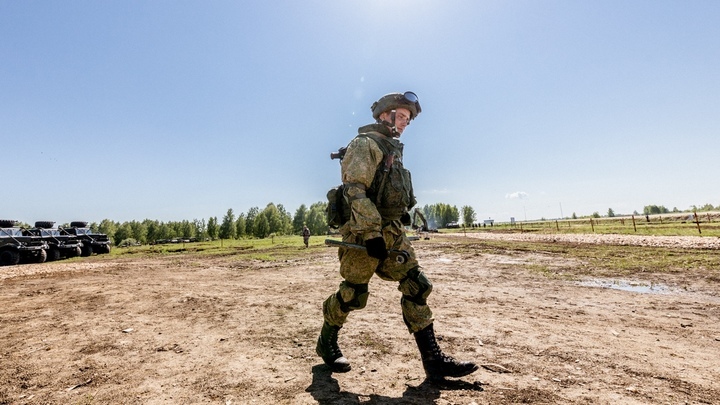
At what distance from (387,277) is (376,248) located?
1.90 feet

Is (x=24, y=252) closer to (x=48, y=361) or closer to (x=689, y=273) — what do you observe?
(x=48, y=361)

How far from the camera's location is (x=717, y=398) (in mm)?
2188

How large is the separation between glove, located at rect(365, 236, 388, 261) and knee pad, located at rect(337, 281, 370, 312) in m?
0.53

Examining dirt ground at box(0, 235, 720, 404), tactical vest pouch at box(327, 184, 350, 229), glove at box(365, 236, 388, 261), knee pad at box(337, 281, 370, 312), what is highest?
tactical vest pouch at box(327, 184, 350, 229)

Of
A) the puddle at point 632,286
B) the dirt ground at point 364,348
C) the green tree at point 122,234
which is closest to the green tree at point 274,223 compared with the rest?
the green tree at point 122,234

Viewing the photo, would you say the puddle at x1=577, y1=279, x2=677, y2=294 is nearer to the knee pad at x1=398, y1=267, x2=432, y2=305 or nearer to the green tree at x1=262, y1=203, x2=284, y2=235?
the knee pad at x1=398, y1=267, x2=432, y2=305

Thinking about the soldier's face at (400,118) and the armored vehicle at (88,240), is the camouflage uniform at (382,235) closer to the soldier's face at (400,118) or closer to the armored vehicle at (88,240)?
the soldier's face at (400,118)

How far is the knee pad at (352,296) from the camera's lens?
2.88 meters

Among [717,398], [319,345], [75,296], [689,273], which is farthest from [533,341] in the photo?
[75,296]

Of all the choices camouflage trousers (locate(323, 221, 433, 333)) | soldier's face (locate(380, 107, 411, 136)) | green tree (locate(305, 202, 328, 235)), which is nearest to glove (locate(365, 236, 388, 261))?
camouflage trousers (locate(323, 221, 433, 333))

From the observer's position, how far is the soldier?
2664mm

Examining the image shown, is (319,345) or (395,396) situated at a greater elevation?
(319,345)

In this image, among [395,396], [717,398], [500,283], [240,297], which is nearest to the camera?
[717,398]

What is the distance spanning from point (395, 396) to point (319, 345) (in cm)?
87
